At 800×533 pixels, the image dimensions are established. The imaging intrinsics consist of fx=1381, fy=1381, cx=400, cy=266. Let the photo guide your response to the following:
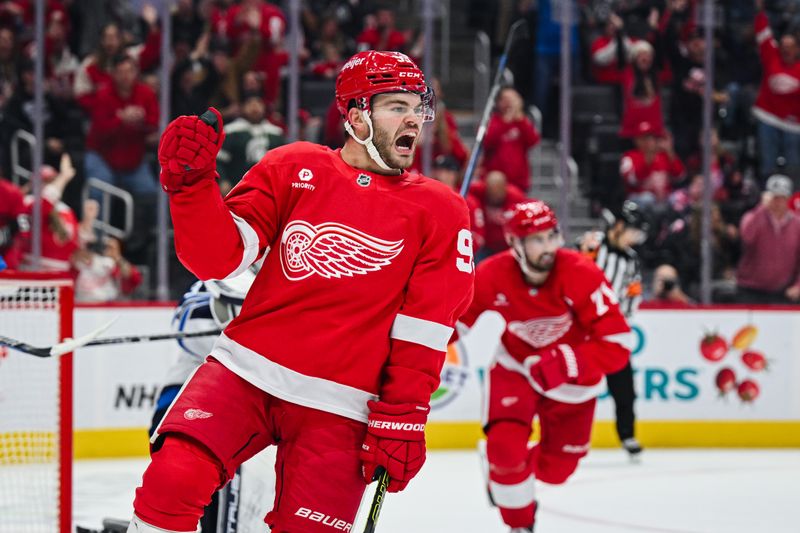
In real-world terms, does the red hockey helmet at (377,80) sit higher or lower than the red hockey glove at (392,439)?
higher

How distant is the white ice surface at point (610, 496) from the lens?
5.37m

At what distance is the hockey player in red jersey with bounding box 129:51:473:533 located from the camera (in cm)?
269

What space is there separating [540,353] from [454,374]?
2338mm

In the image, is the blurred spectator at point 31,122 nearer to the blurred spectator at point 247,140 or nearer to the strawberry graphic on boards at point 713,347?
the blurred spectator at point 247,140

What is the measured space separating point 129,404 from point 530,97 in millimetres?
2805

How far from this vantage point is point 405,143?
286 cm

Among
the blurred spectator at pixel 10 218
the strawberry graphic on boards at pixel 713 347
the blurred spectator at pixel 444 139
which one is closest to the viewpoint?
the blurred spectator at pixel 10 218

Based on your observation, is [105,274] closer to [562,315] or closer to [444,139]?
[444,139]

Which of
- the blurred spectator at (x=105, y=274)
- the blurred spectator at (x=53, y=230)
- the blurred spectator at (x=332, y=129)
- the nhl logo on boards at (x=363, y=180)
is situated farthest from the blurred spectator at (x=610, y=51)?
the nhl logo on boards at (x=363, y=180)

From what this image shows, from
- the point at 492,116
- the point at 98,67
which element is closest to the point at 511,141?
the point at 492,116

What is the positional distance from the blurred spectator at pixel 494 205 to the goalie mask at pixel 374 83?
4493 mm

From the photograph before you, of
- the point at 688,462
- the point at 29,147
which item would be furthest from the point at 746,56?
the point at 29,147

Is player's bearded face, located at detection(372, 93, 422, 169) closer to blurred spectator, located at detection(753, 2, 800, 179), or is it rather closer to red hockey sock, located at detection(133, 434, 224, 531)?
red hockey sock, located at detection(133, 434, 224, 531)

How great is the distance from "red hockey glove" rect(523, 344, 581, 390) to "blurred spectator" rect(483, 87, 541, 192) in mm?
2933
